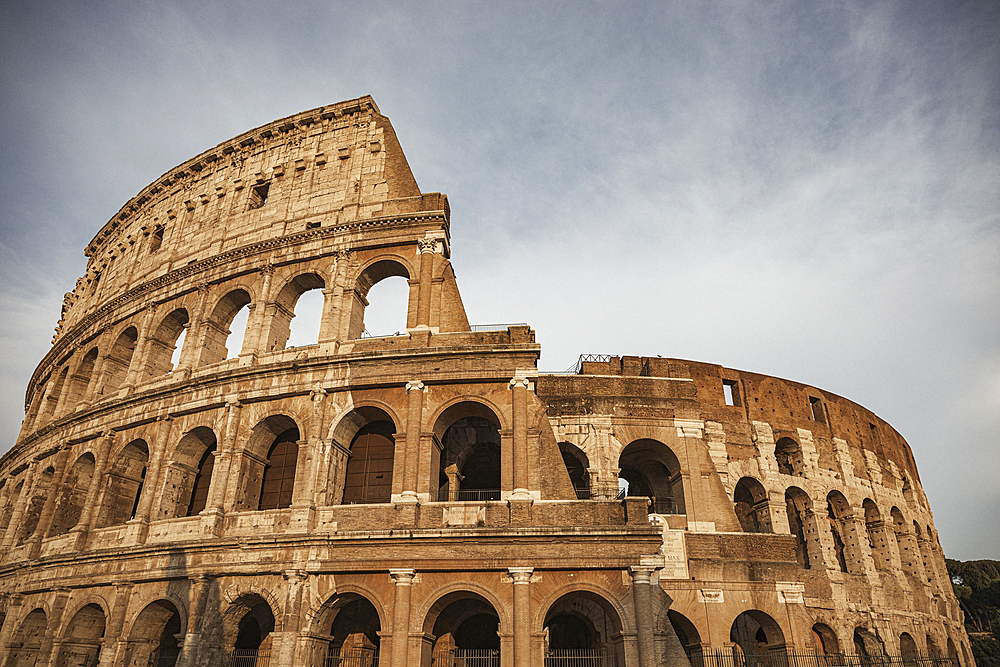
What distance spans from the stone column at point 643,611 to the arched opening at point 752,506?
7.98 meters

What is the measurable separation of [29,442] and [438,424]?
16225 mm

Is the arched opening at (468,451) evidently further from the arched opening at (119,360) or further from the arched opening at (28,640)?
the arched opening at (28,640)

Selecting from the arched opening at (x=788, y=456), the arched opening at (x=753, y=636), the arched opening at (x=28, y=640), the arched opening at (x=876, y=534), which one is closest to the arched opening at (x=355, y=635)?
the arched opening at (x=28, y=640)

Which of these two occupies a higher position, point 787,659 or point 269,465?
point 269,465

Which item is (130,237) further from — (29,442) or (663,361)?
(663,361)

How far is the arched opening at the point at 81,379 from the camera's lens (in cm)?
2103

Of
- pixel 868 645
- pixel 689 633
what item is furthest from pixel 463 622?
pixel 868 645

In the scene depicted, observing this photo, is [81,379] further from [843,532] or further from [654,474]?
[843,532]

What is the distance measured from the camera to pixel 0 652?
16188 millimetres

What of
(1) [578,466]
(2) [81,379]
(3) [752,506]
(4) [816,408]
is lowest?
(3) [752,506]

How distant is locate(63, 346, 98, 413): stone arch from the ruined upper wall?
201 cm

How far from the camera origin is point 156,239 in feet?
71.7

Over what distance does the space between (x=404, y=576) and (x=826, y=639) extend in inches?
537

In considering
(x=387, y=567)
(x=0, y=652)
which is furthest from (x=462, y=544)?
(x=0, y=652)
